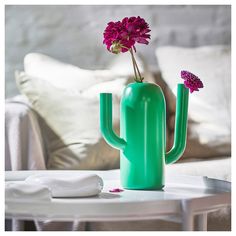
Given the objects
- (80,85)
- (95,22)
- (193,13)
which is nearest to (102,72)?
(80,85)

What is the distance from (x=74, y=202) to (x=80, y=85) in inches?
47.3

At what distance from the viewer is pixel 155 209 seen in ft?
3.57

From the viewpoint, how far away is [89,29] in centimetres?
276

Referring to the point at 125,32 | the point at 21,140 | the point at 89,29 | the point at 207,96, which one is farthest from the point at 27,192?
the point at 89,29

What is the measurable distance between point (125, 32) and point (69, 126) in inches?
32.0

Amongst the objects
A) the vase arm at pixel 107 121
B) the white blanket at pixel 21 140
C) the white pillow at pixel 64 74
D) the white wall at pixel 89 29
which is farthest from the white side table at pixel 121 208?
the white wall at pixel 89 29

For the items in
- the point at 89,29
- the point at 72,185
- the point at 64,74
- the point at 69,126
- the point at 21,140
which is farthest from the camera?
the point at 89,29

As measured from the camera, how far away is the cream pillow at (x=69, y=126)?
6.59 ft

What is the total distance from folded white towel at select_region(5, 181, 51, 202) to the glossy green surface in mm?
232

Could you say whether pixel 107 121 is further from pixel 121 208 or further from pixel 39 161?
pixel 39 161

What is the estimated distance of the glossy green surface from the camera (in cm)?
130

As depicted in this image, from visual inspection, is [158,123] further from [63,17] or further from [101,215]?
[63,17]

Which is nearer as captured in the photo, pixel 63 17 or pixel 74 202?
pixel 74 202

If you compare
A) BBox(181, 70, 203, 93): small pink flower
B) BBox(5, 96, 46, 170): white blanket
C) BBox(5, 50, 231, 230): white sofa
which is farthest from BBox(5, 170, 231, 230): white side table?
BBox(5, 96, 46, 170): white blanket
